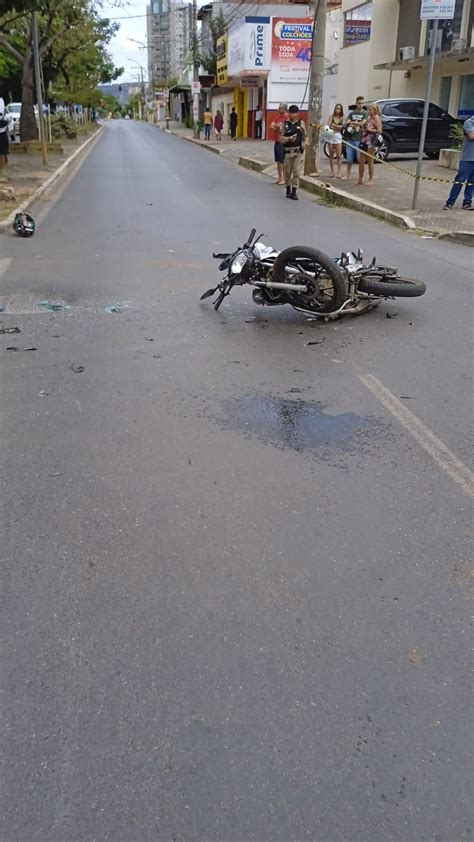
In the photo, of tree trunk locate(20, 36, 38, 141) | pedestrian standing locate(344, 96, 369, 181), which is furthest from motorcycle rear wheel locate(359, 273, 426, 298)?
tree trunk locate(20, 36, 38, 141)

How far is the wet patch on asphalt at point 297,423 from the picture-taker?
16.3 ft

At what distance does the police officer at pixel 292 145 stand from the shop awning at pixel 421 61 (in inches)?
353

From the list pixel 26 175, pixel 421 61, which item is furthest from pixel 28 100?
pixel 421 61

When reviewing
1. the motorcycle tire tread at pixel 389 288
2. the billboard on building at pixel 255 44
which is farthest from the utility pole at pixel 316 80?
the billboard on building at pixel 255 44

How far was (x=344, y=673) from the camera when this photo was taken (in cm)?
291

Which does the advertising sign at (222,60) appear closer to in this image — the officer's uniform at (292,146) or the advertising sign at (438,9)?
the officer's uniform at (292,146)

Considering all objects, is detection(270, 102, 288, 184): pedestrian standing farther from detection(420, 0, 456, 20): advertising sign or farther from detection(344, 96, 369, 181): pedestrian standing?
detection(420, 0, 456, 20): advertising sign

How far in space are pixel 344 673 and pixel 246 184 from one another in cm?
2018

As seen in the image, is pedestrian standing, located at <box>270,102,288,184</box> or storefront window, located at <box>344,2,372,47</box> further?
storefront window, located at <box>344,2,372,47</box>

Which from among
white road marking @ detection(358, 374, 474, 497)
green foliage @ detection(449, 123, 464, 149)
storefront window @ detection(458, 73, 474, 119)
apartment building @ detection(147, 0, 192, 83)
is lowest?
white road marking @ detection(358, 374, 474, 497)

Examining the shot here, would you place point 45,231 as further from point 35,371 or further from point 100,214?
point 35,371

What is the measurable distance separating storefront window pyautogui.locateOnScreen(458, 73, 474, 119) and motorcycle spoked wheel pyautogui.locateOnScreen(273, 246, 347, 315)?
22.5 metres

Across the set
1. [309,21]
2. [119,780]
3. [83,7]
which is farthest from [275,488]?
[309,21]

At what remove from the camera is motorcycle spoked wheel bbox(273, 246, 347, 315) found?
23.9ft
